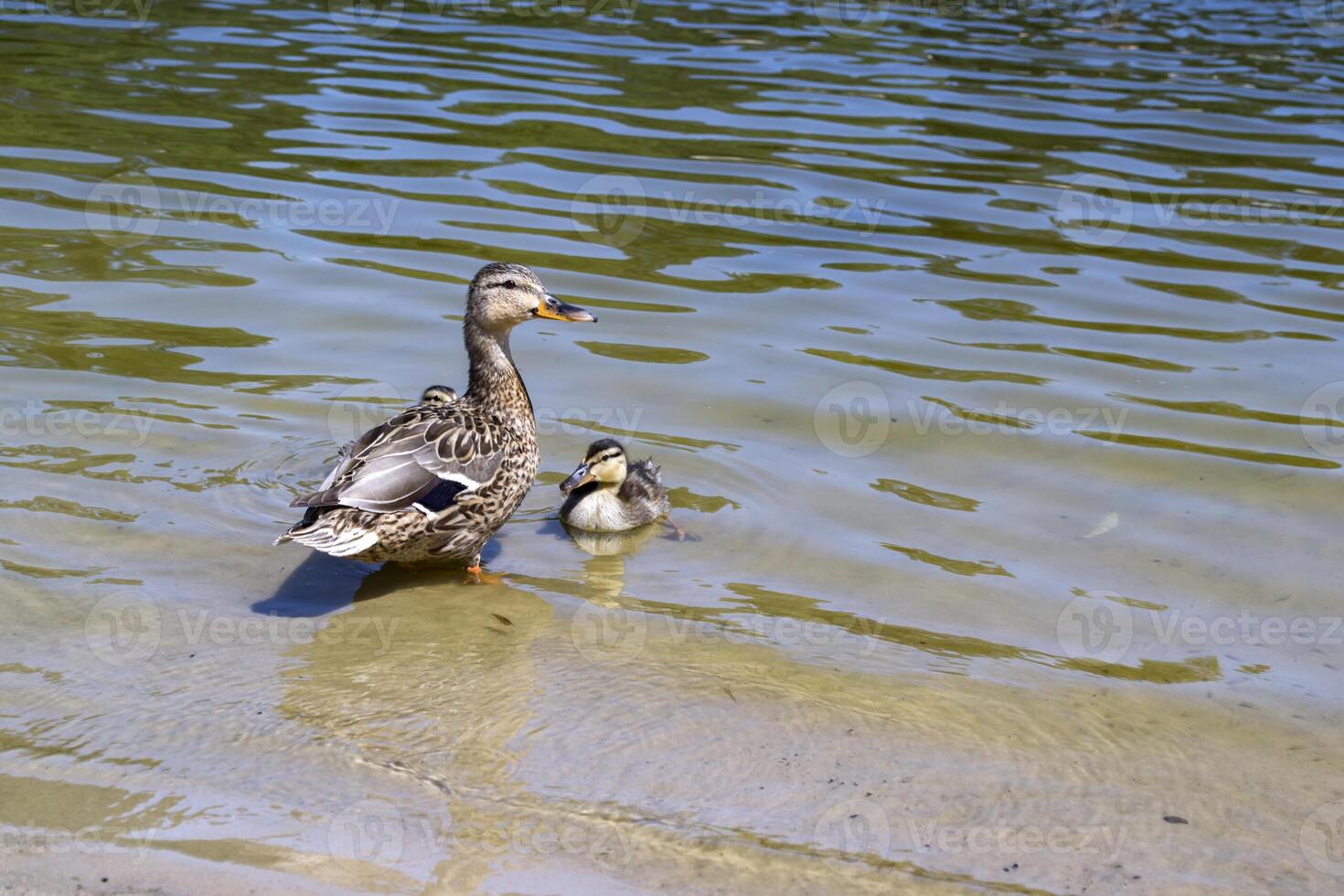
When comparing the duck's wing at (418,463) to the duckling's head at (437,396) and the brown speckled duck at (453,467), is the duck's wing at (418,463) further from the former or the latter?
the duckling's head at (437,396)

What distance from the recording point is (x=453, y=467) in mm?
6246

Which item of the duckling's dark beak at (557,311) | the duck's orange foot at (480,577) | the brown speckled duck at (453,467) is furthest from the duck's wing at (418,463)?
the duckling's dark beak at (557,311)

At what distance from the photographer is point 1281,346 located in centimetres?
909

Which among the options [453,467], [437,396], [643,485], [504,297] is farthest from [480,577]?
[504,297]

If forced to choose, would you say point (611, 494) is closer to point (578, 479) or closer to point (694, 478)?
point (578, 479)

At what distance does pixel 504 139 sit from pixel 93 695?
8853mm

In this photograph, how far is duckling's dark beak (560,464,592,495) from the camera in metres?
6.93

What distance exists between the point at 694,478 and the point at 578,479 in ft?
2.58

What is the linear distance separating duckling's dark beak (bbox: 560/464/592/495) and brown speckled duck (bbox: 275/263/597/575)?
211 millimetres

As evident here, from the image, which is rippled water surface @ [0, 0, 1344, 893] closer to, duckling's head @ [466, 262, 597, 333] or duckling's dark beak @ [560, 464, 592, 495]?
duckling's dark beak @ [560, 464, 592, 495]

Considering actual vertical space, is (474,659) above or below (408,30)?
below

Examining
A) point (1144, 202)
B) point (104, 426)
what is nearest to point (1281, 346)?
point (1144, 202)

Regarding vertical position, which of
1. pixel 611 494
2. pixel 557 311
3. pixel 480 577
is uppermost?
pixel 557 311

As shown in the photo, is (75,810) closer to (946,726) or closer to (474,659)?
(474,659)
